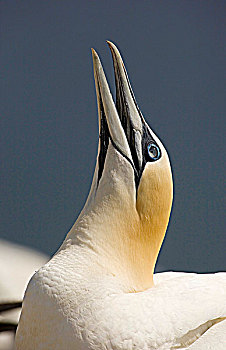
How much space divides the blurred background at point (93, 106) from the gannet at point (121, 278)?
1.12 m

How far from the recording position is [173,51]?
220 cm

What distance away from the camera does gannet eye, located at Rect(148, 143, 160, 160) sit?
99 centimetres

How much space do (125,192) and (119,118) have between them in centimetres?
15

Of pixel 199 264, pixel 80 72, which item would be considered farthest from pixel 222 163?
pixel 80 72

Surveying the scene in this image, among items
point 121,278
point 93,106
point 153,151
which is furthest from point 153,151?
point 93,106

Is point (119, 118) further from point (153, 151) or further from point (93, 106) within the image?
point (93, 106)

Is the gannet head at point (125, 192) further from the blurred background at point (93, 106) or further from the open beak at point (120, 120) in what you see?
the blurred background at point (93, 106)

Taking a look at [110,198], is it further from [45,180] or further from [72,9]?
[72,9]

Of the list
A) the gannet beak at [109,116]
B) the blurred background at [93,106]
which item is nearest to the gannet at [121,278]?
the gannet beak at [109,116]

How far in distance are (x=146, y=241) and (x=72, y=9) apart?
145 centimetres

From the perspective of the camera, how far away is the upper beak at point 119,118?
0.97 metres

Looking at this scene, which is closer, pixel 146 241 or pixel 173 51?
pixel 146 241

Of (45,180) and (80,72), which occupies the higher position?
(80,72)

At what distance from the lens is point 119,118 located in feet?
3.24
